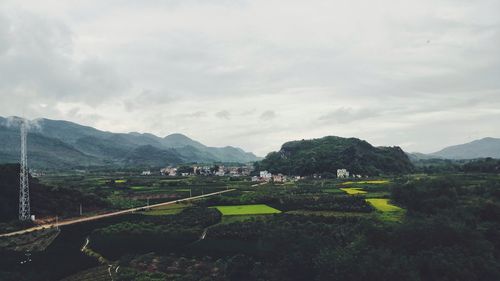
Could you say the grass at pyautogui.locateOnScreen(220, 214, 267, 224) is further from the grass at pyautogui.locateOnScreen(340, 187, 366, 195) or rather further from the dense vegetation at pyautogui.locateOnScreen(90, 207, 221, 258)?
the grass at pyautogui.locateOnScreen(340, 187, 366, 195)

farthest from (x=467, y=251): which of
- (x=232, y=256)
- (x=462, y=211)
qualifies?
(x=232, y=256)

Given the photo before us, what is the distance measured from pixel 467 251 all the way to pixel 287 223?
22025 mm

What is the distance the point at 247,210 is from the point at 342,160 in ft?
310

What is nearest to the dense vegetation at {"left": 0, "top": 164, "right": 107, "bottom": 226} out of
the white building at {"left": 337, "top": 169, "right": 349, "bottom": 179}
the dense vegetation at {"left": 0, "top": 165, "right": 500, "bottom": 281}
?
the dense vegetation at {"left": 0, "top": 165, "right": 500, "bottom": 281}

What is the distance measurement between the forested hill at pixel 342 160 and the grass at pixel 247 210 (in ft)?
265

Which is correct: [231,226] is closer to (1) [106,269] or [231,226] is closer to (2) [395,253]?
(1) [106,269]

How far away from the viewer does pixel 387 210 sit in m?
65.4

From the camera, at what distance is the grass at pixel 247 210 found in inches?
2672

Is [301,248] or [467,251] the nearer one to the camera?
[467,251]

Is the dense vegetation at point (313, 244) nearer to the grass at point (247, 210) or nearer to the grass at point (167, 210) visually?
the grass at point (167, 210)

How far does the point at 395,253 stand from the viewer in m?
36.8

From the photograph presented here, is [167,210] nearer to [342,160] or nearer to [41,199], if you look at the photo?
[41,199]

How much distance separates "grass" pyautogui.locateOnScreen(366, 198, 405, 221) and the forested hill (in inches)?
2962

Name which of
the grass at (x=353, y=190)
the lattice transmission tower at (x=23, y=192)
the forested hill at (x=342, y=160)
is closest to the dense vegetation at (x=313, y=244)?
the lattice transmission tower at (x=23, y=192)
